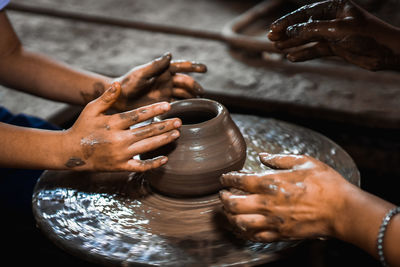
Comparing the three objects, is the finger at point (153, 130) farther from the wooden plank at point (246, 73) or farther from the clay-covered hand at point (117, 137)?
the wooden plank at point (246, 73)

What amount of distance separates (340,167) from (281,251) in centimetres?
45

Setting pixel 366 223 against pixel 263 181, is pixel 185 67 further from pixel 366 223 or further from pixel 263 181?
pixel 366 223

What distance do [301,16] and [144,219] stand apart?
883 mm

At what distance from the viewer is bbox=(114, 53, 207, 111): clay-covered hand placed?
1777 millimetres

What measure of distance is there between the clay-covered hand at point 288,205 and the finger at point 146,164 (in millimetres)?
250

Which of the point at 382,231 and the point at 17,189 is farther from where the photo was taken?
the point at 17,189

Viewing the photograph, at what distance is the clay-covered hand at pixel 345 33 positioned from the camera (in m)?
1.60

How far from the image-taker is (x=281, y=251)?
123 cm

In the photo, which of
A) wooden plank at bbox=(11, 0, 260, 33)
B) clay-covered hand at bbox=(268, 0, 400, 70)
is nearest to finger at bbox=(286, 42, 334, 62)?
clay-covered hand at bbox=(268, 0, 400, 70)

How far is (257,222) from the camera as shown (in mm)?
1189

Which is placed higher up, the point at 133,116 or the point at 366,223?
the point at 133,116

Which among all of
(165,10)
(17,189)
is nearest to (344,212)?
(17,189)

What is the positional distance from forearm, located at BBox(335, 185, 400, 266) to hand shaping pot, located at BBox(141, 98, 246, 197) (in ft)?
1.28

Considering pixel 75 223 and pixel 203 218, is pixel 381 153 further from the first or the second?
pixel 75 223
